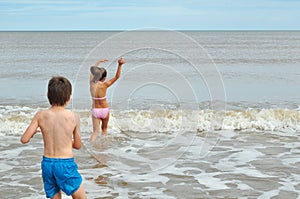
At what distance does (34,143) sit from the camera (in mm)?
9016

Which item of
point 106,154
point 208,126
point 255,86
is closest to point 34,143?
point 106,154

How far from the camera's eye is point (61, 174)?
4.08 metres

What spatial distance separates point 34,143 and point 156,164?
9.43ft

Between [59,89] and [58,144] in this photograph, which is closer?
[59,89]

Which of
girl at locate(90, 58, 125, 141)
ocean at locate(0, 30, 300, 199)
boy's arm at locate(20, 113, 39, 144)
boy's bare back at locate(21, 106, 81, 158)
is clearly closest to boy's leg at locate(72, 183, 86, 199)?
boy's bare back at locate(21, 106, 81, 158)

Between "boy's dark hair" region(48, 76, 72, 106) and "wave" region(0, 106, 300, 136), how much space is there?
667 cm

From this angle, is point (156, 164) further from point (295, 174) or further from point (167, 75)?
point (167, 75)

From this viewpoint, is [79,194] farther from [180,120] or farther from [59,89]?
[180,120]

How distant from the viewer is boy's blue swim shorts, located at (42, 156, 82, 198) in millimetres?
4086

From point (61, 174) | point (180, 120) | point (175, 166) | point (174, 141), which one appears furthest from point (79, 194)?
point (180, 120)

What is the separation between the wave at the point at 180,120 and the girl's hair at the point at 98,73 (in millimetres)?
2913

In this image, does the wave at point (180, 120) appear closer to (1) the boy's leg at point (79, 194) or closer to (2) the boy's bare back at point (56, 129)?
(1) the boy's leg at point (79, 194)

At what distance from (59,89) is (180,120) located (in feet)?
26.9

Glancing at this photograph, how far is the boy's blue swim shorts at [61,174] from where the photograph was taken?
409 cm
